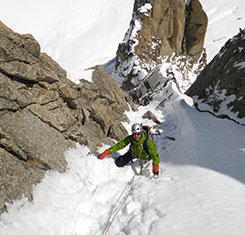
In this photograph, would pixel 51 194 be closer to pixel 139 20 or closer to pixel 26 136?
pixel 26 136

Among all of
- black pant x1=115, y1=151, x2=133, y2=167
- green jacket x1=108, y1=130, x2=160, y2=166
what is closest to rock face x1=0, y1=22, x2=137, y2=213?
green jacket x1=108, y1=130, x2=160, y2=166

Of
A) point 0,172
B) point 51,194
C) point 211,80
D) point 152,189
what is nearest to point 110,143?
point 152,189

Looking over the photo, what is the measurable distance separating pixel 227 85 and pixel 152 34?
32873mm

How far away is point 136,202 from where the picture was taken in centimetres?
502

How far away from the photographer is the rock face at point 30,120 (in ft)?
14.9

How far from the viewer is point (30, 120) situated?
5.60 metres

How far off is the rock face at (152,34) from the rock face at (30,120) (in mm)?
30936

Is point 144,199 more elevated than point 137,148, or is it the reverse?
point 137,148

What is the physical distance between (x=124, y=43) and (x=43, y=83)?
39429 mm

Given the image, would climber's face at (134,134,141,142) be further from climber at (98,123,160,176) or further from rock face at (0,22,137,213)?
rock face at (0,22,137,213)

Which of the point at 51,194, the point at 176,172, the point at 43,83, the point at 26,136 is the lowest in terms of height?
the point at 176,172

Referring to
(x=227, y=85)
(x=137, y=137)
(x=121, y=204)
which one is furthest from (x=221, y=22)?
(x=121, y=204)

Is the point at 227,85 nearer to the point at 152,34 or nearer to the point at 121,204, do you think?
the point at 121,204

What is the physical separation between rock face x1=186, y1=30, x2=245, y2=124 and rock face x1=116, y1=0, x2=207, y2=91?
2142 centimetres
